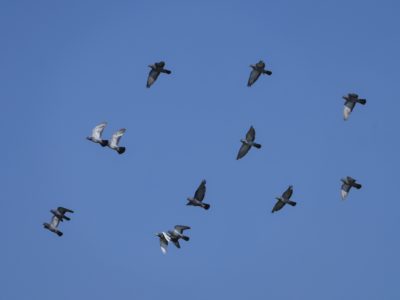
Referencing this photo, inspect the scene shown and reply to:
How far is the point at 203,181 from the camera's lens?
118 metres

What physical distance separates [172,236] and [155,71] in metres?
15.4

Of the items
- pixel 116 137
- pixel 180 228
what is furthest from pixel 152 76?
pixel 180 228

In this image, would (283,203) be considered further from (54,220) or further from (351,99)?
(54,220)

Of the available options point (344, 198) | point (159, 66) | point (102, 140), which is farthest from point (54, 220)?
point (344, 198)

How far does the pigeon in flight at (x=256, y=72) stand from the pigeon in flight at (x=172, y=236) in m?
14.9

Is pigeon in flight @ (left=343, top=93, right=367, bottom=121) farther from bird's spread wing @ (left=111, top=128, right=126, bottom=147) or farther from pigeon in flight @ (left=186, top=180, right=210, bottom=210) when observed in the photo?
bird's spread wing @ (left=111, top=128, right=126, bottom=147)

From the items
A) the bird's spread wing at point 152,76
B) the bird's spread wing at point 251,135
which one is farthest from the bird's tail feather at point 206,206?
the bird's spread wing at point 152,76

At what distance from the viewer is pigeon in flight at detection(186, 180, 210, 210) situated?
11838cm

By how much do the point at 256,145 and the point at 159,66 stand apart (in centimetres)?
1146

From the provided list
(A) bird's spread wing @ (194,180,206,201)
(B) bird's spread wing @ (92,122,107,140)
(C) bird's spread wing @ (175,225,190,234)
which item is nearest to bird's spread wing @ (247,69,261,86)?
(A) bird's spread wing @ (194,180,206,201)

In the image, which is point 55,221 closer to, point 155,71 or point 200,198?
point 200,198

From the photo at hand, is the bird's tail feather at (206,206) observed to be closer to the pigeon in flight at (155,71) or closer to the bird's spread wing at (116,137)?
the bird's spread wing at (116,137)

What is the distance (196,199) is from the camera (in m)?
119

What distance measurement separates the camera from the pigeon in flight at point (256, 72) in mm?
123500
